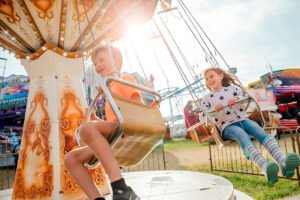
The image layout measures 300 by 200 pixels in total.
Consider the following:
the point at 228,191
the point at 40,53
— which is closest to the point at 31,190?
the point at 40,53

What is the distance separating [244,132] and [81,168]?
154 centimetres

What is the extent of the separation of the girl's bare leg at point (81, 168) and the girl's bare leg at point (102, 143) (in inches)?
10.1

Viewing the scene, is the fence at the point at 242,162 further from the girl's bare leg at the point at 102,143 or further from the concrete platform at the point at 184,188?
the girl's bare leg at the point at 102,143

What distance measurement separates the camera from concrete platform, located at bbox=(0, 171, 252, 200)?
281 centimetres

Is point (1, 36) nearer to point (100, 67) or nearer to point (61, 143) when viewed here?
point (61, 143)

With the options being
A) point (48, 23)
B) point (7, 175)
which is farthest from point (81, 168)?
point (7, 175)

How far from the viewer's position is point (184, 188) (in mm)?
3279

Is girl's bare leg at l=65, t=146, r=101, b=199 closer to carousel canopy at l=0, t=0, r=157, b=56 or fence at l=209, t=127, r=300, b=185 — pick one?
carousel canopy at l=0, t=0, r=157, b=56

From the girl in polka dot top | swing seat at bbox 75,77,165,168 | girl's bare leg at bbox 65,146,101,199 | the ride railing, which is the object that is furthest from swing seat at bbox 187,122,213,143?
the ride railing

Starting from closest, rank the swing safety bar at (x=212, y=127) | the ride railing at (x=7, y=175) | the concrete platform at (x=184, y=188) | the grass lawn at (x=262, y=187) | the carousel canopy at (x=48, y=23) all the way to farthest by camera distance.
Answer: the swing safety bar at (x=212, y=127), the concrete platform at (x=184, y=188), the carousel canopy at (x=48, y=23), the grass lawn at (x=262, y=187), the ride railing at (x=7, y=175)

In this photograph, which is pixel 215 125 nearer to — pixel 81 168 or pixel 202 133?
pixel 202 133

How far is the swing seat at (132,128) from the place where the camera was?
1.44m

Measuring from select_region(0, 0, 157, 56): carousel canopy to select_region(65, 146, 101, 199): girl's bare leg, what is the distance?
178 centimetres

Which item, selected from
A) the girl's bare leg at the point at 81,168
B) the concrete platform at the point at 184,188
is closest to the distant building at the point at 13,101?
the concrete platform at the point at 184,188
